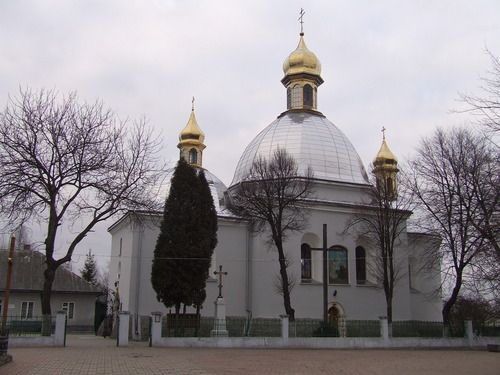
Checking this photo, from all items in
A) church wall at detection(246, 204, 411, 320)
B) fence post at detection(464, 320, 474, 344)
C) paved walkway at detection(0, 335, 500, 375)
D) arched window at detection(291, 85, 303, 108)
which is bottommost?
paved walkway at detection(0, 335, 500, 375)

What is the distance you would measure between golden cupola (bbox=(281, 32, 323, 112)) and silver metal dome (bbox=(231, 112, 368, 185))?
4.92 feet

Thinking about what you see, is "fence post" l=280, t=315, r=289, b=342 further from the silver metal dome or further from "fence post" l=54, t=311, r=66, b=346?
the silver metal dome

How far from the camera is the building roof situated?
31528 millimetres

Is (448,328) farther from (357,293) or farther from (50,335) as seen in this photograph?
(50,335)

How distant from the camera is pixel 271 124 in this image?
3247 cm

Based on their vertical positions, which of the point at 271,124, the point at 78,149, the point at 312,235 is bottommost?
the point at 312,235

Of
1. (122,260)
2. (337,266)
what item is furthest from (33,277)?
(337,266)

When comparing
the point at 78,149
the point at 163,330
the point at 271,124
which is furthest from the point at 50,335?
the point at 271,124

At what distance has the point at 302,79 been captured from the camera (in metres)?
33.8

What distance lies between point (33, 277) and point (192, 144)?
12.4 m

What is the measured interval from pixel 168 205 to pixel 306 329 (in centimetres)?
736

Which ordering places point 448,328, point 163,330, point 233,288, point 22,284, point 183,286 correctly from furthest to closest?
point 22,284
point 233,288
point 448,328
point 183,286
point 163,330

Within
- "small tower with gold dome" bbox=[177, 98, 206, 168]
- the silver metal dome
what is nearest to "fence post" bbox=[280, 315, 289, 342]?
the silver metal dome

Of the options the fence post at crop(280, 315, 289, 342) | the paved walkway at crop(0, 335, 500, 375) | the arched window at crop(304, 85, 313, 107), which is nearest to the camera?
the paved walkway at crop(0, 335, 500, 375)
